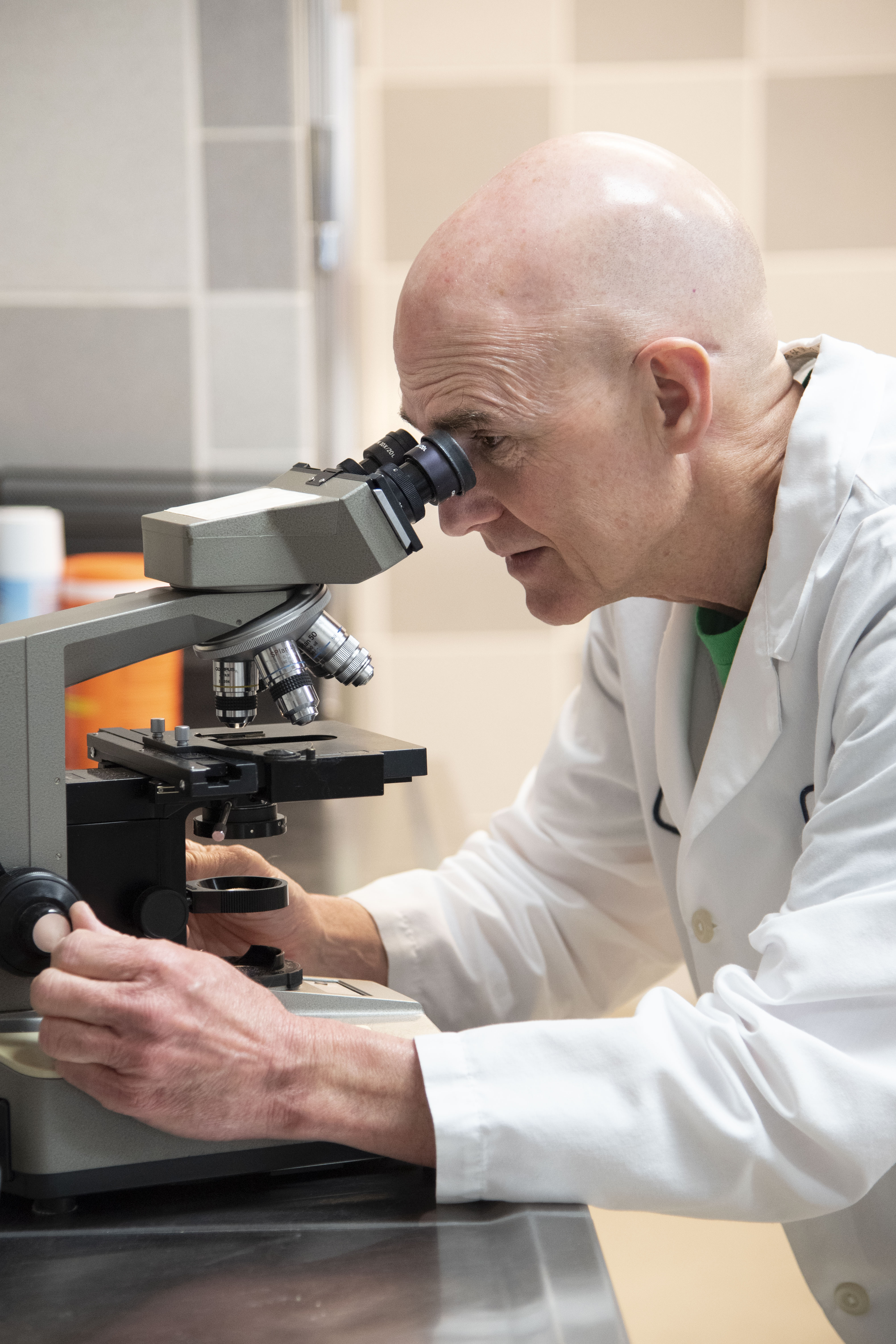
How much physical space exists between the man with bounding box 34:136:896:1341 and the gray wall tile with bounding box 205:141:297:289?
159 cm

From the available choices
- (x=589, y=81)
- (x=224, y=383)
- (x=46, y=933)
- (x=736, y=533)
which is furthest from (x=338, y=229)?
(x=46, y=933)

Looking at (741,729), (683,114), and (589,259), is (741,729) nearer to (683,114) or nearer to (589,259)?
(589,259)

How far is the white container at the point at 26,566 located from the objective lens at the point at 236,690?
3.85ft

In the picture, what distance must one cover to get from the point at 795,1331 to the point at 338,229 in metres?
2.40

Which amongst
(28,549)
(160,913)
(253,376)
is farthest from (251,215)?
(160,913)

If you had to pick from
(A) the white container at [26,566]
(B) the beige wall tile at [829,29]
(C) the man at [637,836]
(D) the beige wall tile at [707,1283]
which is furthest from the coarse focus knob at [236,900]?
(B) the beige wall tile at [829,29]

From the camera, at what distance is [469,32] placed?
3117 millimetres

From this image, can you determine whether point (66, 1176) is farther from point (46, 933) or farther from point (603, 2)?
point (603, 2)

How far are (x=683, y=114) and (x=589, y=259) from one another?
93.0 inches

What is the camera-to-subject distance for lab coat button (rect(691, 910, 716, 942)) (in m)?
1.21

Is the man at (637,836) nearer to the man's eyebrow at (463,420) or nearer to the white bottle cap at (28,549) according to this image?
the man's eyebrow at (463,420)

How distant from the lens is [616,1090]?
84cm

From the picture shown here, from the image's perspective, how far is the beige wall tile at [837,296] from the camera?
126 inches

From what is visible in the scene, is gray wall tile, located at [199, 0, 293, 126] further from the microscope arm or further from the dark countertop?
the dark countertop
